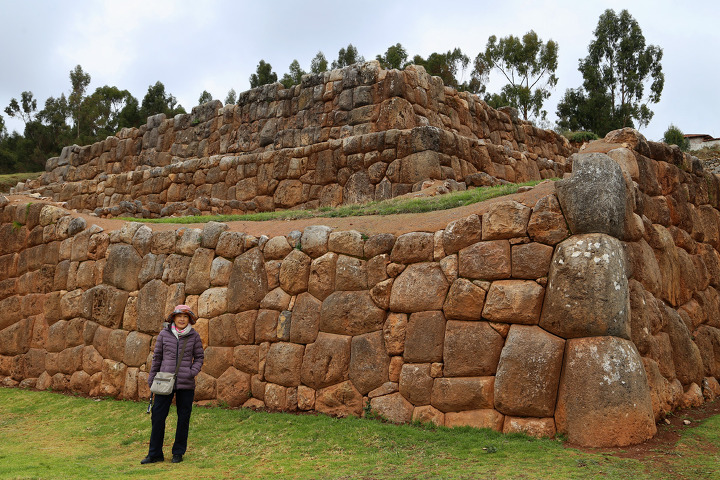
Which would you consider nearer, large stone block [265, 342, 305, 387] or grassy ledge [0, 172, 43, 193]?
large stone block [265, 342, 305, 387]

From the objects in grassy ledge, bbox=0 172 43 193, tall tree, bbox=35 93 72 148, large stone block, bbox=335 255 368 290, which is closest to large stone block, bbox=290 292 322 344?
large stone block, bbox=335 255 368 290

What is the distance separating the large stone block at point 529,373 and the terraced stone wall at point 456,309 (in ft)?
0.05

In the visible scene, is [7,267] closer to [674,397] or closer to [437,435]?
[437,435]

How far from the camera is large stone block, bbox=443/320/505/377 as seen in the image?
7.28 meters

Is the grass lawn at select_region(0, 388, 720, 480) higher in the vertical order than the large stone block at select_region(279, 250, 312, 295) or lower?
lower

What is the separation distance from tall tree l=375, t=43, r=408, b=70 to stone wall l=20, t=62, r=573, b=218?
16268mm

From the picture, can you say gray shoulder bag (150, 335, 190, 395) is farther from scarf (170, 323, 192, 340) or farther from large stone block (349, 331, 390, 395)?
large stone block (349, 331, 390, 395)

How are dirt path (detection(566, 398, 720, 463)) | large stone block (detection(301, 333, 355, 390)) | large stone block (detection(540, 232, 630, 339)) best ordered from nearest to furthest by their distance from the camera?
dirt path (detection(566, 398, 720, 463)) → large stone block (detection(540, 232, 630, 339)) → large stone block (detection(301, 333, 355, 390))

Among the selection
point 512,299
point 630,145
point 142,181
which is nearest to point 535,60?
point 142,181

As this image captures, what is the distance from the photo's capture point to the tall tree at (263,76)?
126 feet

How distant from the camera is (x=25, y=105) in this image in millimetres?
44594

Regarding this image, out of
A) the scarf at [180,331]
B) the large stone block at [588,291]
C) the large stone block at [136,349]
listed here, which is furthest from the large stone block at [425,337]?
the large stone block at [136,349]

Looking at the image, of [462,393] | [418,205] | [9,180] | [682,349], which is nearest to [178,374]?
[462,393]

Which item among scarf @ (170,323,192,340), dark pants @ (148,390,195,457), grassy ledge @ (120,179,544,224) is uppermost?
grassy ledge @ (120,179,544,224)
